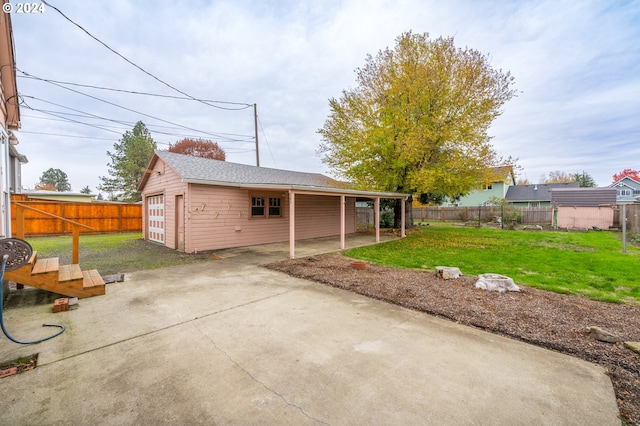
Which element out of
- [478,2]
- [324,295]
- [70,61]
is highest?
[478,2]

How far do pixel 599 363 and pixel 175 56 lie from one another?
1414 cm

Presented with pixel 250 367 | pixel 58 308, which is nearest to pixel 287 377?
pixel 250 367

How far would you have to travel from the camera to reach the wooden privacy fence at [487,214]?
17984mm

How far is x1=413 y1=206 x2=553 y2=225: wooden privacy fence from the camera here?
17984mm

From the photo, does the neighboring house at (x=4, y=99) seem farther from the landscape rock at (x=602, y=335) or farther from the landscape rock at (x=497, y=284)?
the landscape rock at (x=602, y=335)

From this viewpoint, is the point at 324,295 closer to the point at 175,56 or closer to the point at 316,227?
the point at 316,227

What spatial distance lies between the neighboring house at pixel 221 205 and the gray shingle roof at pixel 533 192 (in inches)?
1017

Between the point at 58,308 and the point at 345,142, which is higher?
the point at 345,142

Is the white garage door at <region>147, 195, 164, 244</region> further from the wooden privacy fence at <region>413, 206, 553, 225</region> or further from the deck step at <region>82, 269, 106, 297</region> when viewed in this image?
the wooden privacy fence at <region>413, 206, 553, 225</region>

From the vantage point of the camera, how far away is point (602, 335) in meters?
2.98

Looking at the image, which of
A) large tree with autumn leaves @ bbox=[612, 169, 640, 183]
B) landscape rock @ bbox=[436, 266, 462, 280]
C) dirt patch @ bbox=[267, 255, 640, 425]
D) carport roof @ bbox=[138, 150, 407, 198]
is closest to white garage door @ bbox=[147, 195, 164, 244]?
carport roof @ bbox=[138, 150, 407, 198]

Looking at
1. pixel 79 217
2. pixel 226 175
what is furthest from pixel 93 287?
pixel 79 217

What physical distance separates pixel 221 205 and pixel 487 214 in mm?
19834

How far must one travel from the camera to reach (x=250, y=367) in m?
2.43
